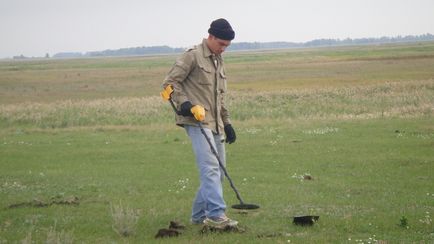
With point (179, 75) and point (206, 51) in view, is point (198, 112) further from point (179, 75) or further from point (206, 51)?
point (206, 51)

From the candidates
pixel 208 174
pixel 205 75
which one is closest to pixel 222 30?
pixel 205 75

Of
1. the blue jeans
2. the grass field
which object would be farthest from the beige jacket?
the grass field

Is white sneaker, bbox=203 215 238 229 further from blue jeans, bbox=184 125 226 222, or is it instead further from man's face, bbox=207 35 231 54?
man's face, bbox=207 35 231 54

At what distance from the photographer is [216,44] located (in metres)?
8.47

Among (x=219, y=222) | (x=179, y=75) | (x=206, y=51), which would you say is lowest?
(x=219, y=222)

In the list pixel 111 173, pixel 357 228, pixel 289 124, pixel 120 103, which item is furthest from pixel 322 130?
pixel 120 103

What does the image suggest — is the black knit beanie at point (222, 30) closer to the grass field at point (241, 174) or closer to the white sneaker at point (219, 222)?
the white sneaker at point (219, 222)

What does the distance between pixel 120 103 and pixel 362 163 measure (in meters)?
28.2

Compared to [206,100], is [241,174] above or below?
below

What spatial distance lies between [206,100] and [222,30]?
103 centimetres

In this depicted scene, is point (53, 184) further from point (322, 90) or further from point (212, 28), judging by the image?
point (322, 90)

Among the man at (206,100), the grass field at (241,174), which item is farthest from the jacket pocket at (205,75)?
the grass field at (241,174)

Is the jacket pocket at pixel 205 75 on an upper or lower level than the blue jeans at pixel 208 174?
upper

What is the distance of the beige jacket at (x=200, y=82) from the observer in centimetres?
841
